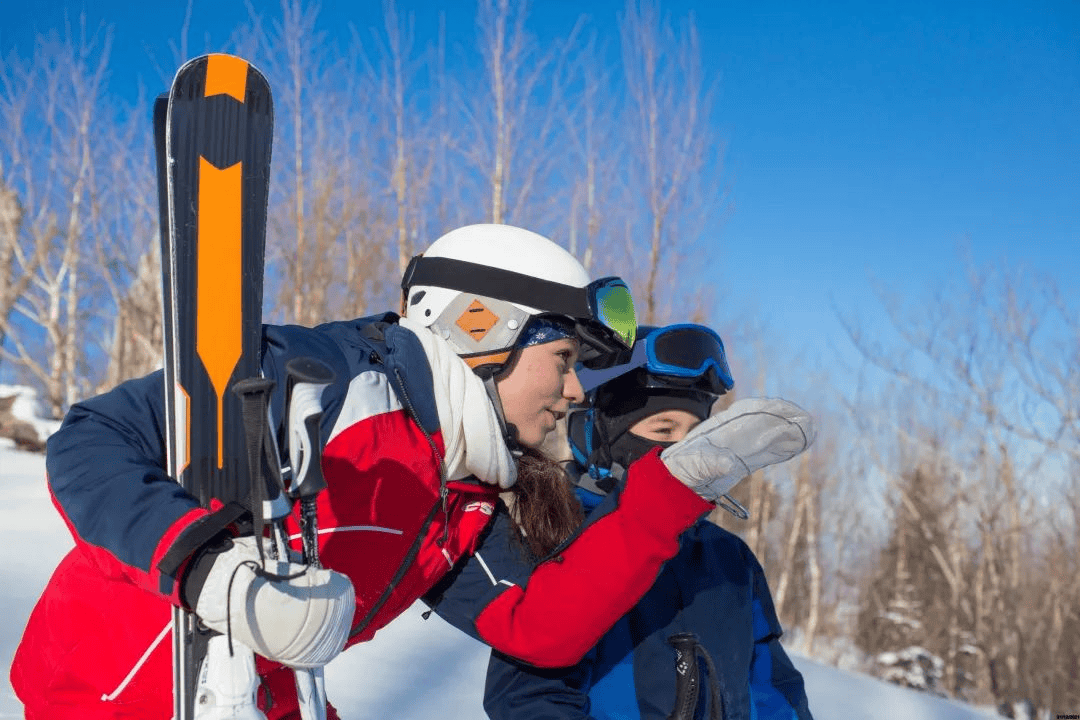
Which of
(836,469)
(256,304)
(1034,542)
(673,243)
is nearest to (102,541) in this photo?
(256,304)

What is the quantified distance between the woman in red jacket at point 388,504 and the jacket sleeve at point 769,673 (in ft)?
1.78

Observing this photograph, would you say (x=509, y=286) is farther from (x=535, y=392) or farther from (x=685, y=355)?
(x=685, y=355)

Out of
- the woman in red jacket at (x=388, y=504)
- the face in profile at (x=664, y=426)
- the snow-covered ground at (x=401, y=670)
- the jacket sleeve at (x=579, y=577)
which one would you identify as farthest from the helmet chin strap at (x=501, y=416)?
the snow-covered ground at (x=401, y=670)

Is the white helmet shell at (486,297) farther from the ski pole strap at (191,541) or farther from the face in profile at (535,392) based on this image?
the ski pole strap at (191,541)

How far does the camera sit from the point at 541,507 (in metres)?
1.97

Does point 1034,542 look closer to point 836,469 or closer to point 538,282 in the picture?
point 836,469

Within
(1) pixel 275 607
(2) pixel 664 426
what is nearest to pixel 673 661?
(2) pixel 664 426

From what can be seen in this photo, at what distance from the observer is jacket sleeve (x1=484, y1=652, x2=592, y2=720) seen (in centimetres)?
182

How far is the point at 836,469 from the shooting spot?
76.7 feet

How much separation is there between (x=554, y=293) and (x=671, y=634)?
0.79 m

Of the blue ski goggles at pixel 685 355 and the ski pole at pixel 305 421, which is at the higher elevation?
the blue ski goggles at pixel 685 355

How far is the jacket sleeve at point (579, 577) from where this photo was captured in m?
1.65

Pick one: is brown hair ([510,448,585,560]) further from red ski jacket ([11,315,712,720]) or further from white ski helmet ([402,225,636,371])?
white ski helmet ([402,225,636,371])

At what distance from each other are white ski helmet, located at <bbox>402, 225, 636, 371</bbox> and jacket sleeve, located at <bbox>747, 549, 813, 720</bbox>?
73 cm
